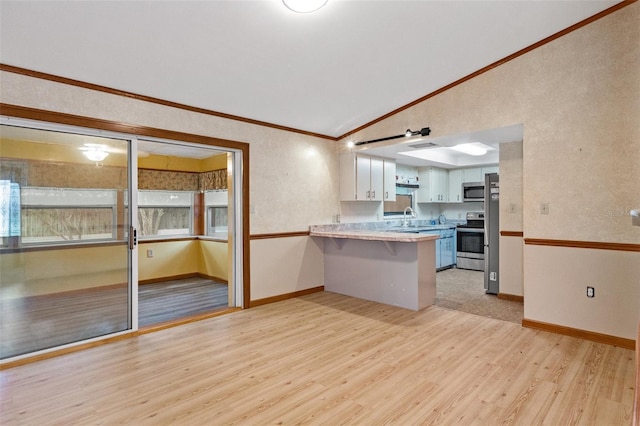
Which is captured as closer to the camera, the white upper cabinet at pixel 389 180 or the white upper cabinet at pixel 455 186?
the white upper cabinet at pixel 389 180

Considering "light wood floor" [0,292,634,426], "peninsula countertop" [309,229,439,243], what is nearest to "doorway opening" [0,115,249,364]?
"light wood floor" [0,292,634,426]

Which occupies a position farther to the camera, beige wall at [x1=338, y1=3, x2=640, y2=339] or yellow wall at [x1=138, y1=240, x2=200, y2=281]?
yellow wall at [x1=138, y1=240, x2=200, y2=281]

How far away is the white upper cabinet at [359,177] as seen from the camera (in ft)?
18.3

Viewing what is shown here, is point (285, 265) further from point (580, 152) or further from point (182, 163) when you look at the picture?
point (580, 152)

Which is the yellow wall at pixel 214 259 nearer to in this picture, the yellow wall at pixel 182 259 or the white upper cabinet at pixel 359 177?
the yellow wall at pixel 182 259

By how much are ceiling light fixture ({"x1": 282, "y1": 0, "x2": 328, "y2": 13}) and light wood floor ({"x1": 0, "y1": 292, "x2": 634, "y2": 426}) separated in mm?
2728

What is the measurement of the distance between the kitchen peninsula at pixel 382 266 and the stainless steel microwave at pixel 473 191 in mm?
3292

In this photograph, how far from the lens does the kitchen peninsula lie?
168 inches

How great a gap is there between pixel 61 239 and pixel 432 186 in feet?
21.6

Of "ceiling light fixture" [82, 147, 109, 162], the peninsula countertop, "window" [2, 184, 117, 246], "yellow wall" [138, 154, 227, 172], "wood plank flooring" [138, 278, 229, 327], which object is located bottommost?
"wood plank flooring" [138, 278, 229, 327]

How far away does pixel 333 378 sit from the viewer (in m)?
2.63

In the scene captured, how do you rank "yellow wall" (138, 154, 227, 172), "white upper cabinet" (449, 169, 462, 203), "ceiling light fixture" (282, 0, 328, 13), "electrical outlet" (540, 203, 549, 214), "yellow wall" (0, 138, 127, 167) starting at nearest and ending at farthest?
"ceiling light fixture" (282, 0, 328, 13)
"yellow wall" (0, 138, 127, 167)
"electrical outlet" (540, 203, 549, 214)
"yellow wall" (138, 154, 227, 172)
"white upper cabinet" (449, 169, 462, 203)

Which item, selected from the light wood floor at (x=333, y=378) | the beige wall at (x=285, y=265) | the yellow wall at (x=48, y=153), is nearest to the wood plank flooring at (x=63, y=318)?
the light wood floor at (x=333, y=378)

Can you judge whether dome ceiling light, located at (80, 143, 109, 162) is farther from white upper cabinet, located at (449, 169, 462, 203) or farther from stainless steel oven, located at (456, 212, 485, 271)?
white upper cabinet, located at (449, 169, 462, 203)
